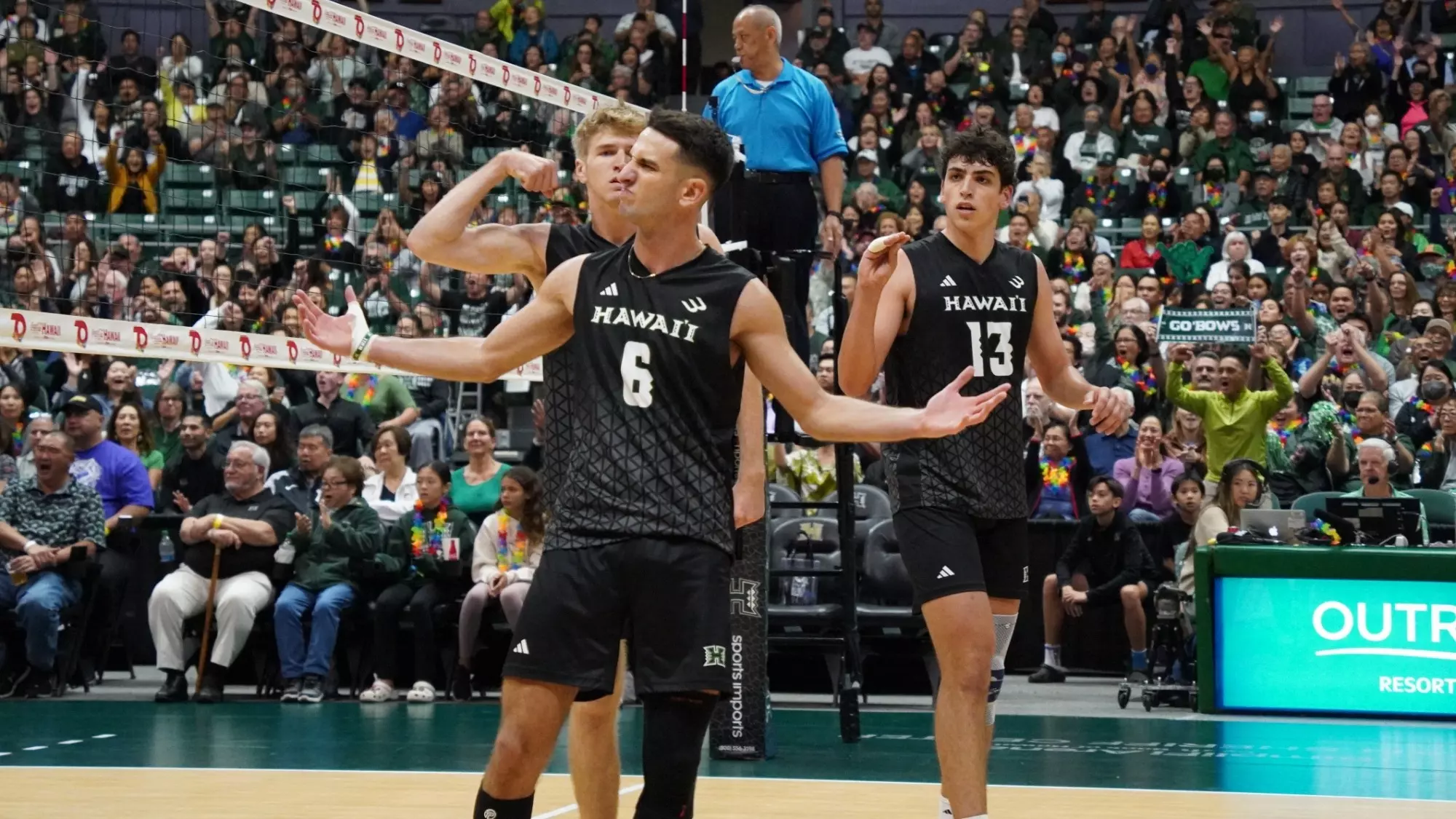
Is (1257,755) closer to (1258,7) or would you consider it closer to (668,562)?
(668,562)

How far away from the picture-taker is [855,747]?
942 cm

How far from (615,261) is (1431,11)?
18.5 m

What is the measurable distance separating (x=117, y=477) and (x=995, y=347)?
8.56 m

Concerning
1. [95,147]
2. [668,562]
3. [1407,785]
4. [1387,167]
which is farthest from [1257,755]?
[95,147]

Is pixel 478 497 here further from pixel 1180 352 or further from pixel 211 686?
pixel 1180 352

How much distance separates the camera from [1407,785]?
26.3 feet

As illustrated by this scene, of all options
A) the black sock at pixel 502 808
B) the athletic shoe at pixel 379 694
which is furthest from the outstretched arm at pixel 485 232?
the athletic shoe at pixel 379 694

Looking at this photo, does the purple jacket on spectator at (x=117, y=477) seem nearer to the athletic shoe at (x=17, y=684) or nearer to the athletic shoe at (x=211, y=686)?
the athletic shoe at (x=17, y=684)

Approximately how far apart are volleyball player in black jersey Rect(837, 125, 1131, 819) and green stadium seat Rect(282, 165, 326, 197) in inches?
329

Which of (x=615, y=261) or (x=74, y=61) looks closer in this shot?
(x=615, y=261)

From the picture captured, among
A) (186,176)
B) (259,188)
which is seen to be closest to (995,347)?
(259,188)

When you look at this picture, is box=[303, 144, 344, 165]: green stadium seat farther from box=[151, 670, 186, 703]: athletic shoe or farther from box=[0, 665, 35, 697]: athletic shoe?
box=[0, 665, 35, 697]: athletic shoe

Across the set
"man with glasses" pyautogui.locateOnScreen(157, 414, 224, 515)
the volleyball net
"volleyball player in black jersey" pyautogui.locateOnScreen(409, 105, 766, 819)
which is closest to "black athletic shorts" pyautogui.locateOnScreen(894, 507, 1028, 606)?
"volleyball player in black jersey" pyautogui.locateOnScreen(409, 105, 766, 819)

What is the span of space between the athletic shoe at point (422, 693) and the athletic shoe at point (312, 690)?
579 mm
